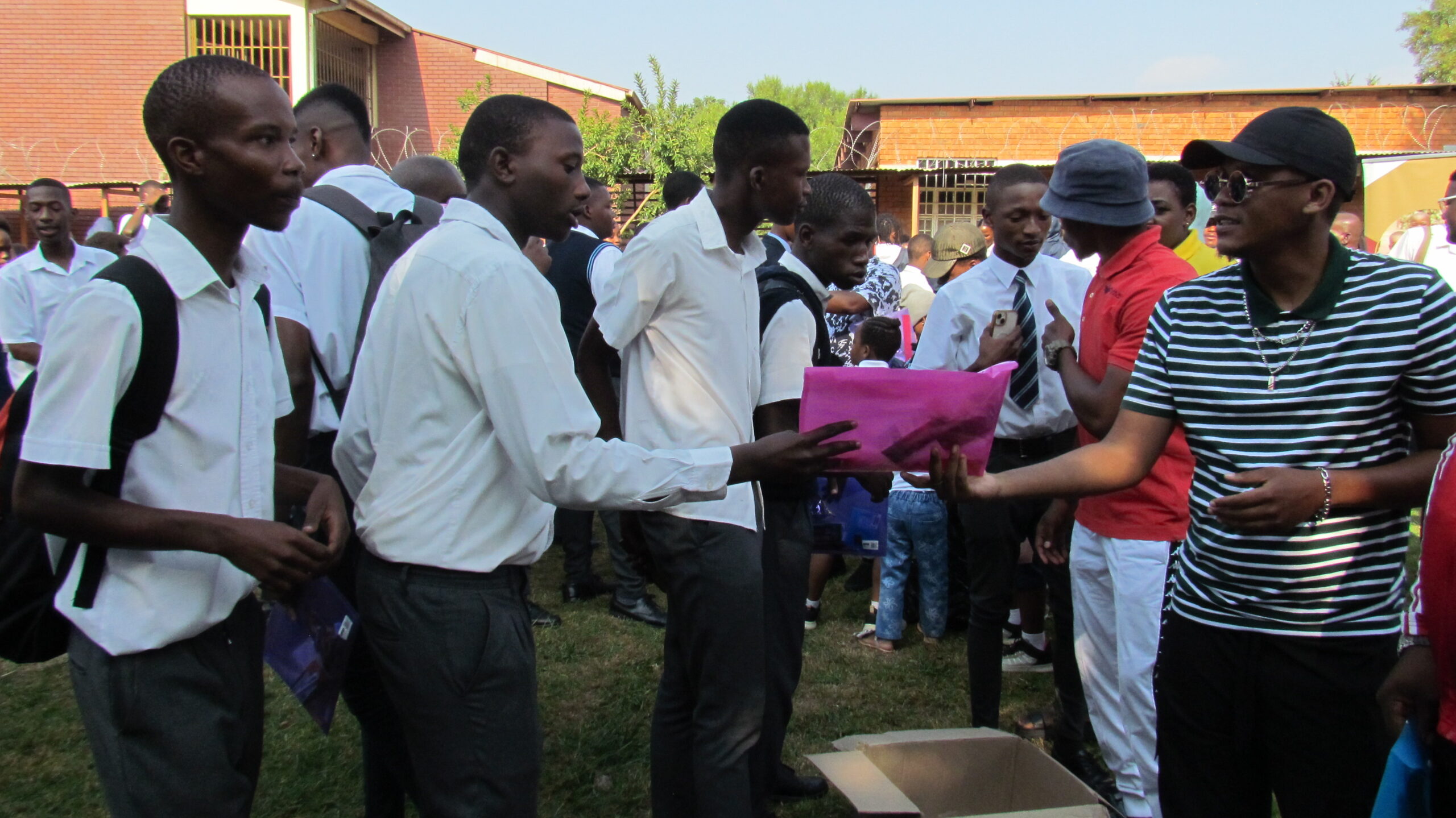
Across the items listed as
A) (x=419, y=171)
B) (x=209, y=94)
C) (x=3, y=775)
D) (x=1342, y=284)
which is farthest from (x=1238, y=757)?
(x=3, y=775)

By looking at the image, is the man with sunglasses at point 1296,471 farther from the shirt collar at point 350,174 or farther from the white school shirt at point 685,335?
the shirt collar at point 350,174

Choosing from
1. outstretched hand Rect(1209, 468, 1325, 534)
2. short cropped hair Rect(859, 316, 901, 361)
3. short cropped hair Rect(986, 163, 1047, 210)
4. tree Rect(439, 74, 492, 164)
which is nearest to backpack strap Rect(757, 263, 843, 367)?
short cropped hair Rect(986, 163, 1047, 210)

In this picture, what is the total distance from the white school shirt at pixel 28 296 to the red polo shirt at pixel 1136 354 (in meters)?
5.50

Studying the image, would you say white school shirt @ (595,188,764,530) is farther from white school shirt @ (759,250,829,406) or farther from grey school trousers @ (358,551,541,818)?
grey school trousers @ (358,551,541,818)

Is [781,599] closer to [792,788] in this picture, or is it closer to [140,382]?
[792,788]

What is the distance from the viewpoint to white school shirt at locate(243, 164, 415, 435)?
3.27 meters

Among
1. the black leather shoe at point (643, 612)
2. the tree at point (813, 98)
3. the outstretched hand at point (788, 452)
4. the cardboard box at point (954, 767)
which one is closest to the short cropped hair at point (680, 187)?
the black leather shoe at point (643, 612)

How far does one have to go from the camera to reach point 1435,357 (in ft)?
6.73

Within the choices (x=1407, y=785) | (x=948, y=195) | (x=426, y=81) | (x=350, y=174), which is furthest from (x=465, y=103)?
(x=1407, y=785)

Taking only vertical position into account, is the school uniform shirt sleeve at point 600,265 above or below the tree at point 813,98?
below

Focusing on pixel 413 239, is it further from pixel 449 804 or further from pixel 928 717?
pixel 928 717

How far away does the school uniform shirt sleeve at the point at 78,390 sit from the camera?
5.76 ft

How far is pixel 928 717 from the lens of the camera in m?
4.60

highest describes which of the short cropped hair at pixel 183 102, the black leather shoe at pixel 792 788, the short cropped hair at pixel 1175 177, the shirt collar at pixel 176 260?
the short cropped hair at pixel 1175 177
